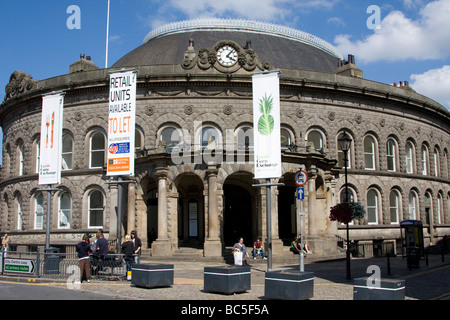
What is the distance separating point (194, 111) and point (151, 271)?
66.2 feet

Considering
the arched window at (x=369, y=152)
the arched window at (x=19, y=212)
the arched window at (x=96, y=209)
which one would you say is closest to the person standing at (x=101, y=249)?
the arched window at (x=96, y=209)

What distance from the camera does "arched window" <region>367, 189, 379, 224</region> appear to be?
3850 centimetres

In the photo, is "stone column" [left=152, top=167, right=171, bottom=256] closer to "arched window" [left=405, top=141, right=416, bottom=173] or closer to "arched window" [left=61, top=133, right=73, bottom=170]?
"arched window" [left=61, top=133, right=73, bottom=170]

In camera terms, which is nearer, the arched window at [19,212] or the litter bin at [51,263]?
the litter bin at [51,263]

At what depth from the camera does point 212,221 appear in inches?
1055

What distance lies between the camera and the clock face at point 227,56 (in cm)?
3403

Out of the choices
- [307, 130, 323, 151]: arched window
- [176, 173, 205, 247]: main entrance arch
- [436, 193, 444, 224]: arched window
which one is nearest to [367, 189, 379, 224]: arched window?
[307, 130, 323, 151]: arched window

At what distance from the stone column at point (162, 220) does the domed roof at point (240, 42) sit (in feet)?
49.0

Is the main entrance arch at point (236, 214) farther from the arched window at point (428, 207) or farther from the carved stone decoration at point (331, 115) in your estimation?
the arched window at point (428, 207)

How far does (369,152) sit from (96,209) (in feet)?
72.0

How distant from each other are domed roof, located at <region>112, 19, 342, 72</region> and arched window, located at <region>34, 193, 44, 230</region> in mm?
12707

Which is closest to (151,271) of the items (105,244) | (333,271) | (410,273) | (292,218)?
(105,244)

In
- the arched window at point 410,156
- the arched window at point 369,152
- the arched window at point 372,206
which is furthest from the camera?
the arched window at point 410,156

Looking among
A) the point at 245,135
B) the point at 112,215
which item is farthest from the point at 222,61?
the point at 112,215
